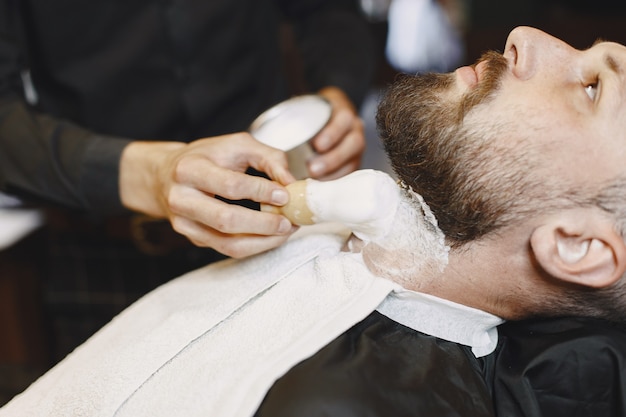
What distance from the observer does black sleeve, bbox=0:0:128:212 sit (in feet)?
4.82

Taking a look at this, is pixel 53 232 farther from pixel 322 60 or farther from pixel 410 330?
pixel 410 330

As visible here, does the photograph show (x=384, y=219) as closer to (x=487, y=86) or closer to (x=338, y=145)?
(x=487, y=86)

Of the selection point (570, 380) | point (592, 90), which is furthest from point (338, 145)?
point (570, 380)

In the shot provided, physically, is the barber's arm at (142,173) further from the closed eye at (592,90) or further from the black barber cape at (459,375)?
the closed eye at (592,90)

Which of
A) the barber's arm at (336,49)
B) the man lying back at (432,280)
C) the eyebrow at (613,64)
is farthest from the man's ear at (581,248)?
the barber's arm at (336,49)

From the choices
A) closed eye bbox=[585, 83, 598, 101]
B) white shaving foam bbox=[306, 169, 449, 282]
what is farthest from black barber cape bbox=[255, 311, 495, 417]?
closed eye bbox=[585, 83, 598, 101]

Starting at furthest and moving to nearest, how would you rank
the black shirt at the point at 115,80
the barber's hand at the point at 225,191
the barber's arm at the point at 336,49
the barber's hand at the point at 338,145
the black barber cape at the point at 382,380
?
the barber's arm at the point at 336,49, the black shirt at the point at 115,80, the barber's hand at the point at 338,145, the barber's hand at the point at 225,191, the black barber cape at the point at 382,380

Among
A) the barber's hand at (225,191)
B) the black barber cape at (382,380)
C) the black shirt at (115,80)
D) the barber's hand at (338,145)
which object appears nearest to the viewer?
the black barber cape at (382,380)

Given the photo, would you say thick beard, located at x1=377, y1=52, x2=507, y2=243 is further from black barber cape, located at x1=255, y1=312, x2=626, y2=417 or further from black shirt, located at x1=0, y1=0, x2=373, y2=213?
black shirt, located at x1=0, y1=0, x2=373, y2=213

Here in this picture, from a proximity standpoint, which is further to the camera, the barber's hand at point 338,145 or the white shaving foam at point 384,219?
the barber's hand at point 338,145

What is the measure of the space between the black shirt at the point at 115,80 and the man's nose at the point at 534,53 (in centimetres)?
80

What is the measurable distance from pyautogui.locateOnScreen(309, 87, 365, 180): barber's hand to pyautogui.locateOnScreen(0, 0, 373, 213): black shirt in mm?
326

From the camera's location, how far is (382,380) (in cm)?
105

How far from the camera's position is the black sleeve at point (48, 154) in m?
1.47
